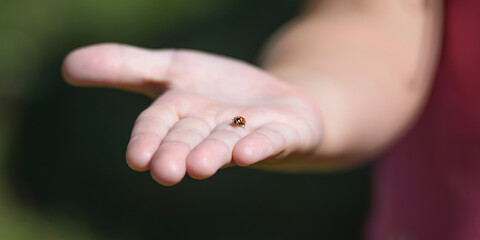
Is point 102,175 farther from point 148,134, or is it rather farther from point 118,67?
point 148,134

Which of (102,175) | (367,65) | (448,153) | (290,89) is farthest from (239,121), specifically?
(102,175)

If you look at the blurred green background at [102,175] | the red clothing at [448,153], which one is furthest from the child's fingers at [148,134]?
the blurred green background at [102,175]

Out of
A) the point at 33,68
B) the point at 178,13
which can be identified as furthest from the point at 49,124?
the point at 178,13

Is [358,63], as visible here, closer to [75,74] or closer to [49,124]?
[75,74]

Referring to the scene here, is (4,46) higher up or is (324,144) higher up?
(4,46)

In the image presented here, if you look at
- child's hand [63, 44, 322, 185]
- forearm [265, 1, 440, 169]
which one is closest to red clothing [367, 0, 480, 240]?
forearm [265, 1, 440, 169]

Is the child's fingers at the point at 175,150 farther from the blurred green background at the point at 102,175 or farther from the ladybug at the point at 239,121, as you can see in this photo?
the blurred green background at the point at 102,175
